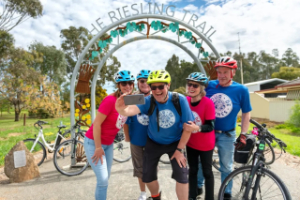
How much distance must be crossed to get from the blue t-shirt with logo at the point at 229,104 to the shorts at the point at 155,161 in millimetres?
846

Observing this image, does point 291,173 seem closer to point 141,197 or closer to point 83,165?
point 141,197

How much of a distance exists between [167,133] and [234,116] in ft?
3.73

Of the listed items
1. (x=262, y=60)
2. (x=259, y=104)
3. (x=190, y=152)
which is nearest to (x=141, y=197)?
(x=190, y=152)

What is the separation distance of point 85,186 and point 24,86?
66.2ft

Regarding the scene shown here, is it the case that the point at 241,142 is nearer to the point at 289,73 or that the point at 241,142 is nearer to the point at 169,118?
the point at 169,118

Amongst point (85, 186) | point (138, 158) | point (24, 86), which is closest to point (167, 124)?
point (138, 158)

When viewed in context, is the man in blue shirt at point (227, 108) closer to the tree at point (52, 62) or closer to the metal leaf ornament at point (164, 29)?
the metal leaf ornament at point (164, 29)

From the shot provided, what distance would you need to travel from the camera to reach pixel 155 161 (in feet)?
7.86

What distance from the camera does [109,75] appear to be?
35.7 meters

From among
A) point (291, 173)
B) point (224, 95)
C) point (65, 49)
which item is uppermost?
point (65, 49)

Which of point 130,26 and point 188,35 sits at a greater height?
point 130,26

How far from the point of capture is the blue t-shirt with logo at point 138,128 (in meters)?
2.70

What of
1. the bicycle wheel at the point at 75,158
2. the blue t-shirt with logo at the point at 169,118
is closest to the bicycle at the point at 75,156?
the bicycle wheel at the point at 75,158

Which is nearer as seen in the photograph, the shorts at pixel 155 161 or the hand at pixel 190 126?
the hand at pixel 190 126
